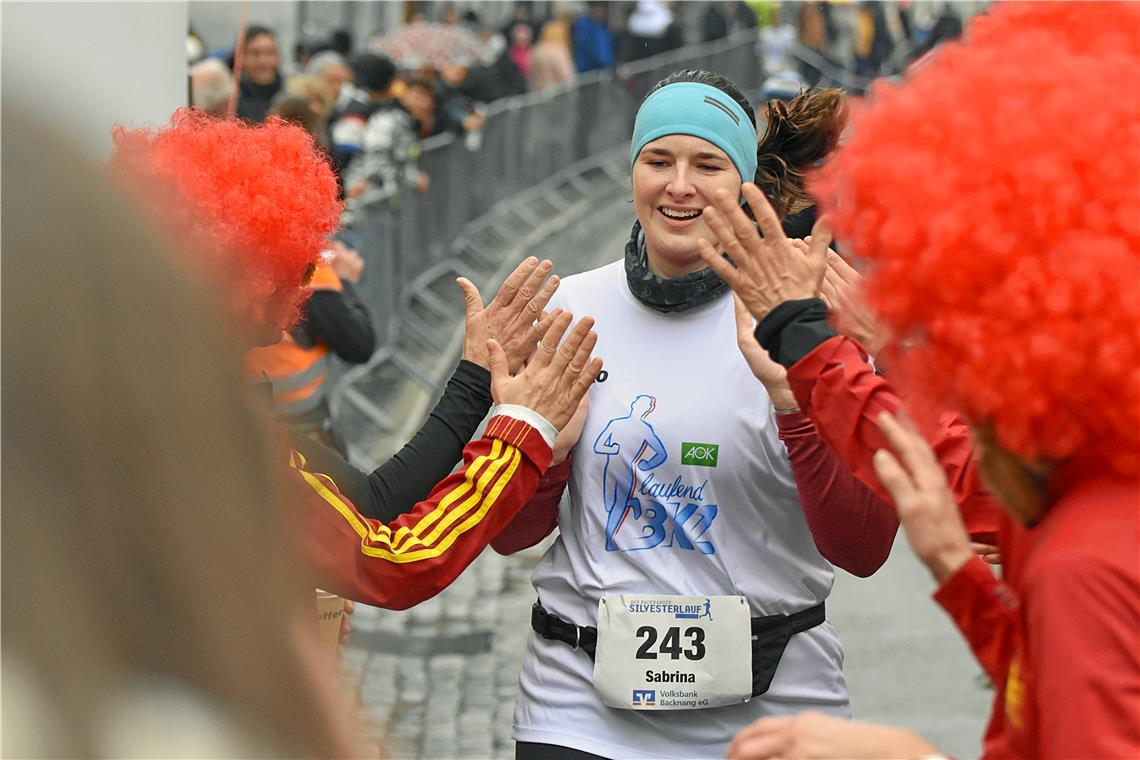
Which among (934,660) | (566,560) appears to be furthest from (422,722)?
(566,560)

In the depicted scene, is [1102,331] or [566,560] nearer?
[1102,331]

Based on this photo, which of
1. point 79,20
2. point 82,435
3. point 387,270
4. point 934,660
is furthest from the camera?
point 387,270

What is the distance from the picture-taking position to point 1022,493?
2184 millimetres

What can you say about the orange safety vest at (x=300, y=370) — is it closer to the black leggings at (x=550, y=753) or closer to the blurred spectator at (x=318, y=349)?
the blurred spectator at (x=318, y=349)

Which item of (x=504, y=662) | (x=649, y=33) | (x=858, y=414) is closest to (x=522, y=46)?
(x=649, y=33)

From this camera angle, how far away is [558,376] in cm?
342

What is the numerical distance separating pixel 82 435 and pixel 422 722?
17.8 ft

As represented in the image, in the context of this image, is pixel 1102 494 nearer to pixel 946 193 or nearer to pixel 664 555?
pixel 946 193

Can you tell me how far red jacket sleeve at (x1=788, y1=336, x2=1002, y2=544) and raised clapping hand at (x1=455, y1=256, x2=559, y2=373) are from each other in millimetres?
979

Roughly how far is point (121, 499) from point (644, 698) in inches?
92.1

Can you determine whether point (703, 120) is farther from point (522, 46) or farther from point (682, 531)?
point (522, 46)

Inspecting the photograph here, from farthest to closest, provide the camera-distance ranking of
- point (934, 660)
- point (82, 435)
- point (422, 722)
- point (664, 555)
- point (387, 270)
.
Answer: point (387, 270) → point (934, 660) → point (422, 722) → point (664, 555) → point (82, 435)

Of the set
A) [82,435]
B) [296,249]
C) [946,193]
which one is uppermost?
[296,249]

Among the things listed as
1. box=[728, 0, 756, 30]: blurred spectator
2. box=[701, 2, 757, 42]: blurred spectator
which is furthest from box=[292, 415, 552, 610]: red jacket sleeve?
box=[728, 0, 756, 30]: blurred spectator
